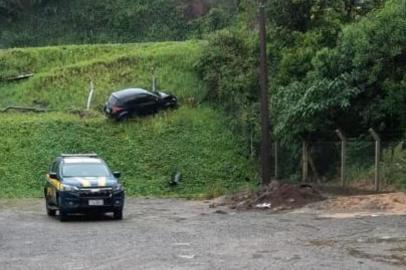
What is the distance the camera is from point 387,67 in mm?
27594

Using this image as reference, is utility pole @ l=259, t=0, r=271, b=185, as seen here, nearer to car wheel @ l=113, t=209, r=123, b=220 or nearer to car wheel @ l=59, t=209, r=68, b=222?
car wheel @ l=113, t=209, r=123, b=220

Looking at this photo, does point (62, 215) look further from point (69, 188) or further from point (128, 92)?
point (128, 92)

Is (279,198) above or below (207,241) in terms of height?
below

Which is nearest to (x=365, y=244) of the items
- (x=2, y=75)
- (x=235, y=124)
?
(x=235, y=124)

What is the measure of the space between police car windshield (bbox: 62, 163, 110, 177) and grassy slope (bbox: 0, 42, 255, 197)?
8.04 m

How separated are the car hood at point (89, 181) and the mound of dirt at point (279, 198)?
15.9ft

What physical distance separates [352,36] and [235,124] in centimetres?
1011

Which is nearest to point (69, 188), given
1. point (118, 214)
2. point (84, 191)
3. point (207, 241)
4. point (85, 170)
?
point (84, 191)

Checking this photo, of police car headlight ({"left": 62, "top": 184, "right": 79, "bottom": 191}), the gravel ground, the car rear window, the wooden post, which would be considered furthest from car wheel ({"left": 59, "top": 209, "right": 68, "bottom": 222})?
the car rear window

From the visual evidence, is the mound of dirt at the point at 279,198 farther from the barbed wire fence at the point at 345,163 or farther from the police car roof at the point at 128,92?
the police car roof at the point at 128,92

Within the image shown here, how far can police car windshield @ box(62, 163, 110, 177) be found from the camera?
72.0 feet

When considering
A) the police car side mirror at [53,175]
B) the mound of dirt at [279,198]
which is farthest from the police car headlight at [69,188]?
the mound of dirt at [279,198]

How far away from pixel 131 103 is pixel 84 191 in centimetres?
1692

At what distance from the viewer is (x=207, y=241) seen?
617 inches
